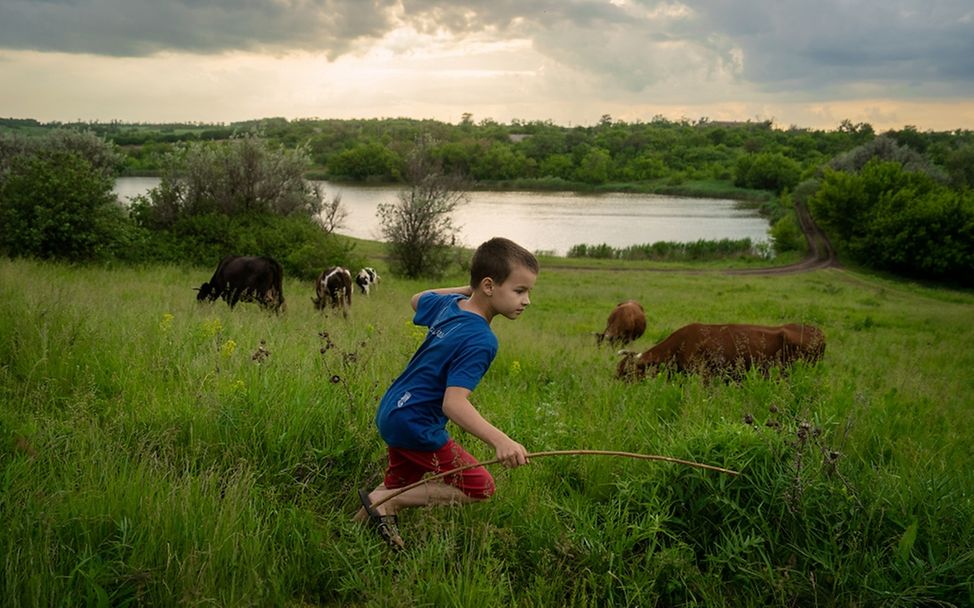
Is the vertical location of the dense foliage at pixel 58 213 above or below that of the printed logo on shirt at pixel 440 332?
below

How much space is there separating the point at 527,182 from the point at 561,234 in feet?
186

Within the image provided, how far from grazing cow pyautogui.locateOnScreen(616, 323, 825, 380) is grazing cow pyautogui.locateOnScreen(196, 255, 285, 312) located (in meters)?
7.53

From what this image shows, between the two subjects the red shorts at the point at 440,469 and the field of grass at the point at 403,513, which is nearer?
the field of grass at the point at 403,513

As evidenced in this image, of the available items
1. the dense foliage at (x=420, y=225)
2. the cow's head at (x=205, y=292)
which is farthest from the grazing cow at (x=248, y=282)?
the dense foliage at (x=420, y=225)

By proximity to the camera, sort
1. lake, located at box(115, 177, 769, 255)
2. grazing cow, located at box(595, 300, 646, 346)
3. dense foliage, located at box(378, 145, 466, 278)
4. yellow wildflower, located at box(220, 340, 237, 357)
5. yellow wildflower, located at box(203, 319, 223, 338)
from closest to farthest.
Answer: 1. yellow wildflower, located at box(220, 340, 237, 357)
2. yellow wildflower, located at box(203, 319, 223, 338)
3. grazing cow, located at box(595, 300, 646, 346)
4. dense foliage, located at box(378, 145, 466, 278)
5. lake, located at box(115, 177, 769, 255)

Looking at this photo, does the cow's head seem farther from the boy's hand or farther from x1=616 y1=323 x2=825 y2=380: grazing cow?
the boy's hand

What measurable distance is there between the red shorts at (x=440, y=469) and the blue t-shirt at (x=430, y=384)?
66mm

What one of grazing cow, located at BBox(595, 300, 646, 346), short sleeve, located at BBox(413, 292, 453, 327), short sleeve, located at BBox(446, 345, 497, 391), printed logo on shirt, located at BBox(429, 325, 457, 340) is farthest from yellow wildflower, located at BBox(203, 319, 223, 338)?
grazing cow, located at BBox(595, 300, 646, 346)

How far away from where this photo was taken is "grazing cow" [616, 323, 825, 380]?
8305mm

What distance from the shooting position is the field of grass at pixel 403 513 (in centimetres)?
293

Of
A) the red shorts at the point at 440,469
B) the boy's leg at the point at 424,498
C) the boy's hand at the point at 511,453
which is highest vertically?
the boy's hand at the point at 511,453

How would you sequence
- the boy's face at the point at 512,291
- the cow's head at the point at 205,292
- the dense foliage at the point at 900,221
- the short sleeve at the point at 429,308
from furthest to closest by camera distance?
the dense foliage at the point at 900,221
the cow's head at the point at 205,292
the short sleeve at the point at 429,308
the boy's face at the point at 512,291

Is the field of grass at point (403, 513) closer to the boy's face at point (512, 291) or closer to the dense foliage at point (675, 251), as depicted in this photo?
the boy's face at point (512, 291)

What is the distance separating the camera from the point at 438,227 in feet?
112
